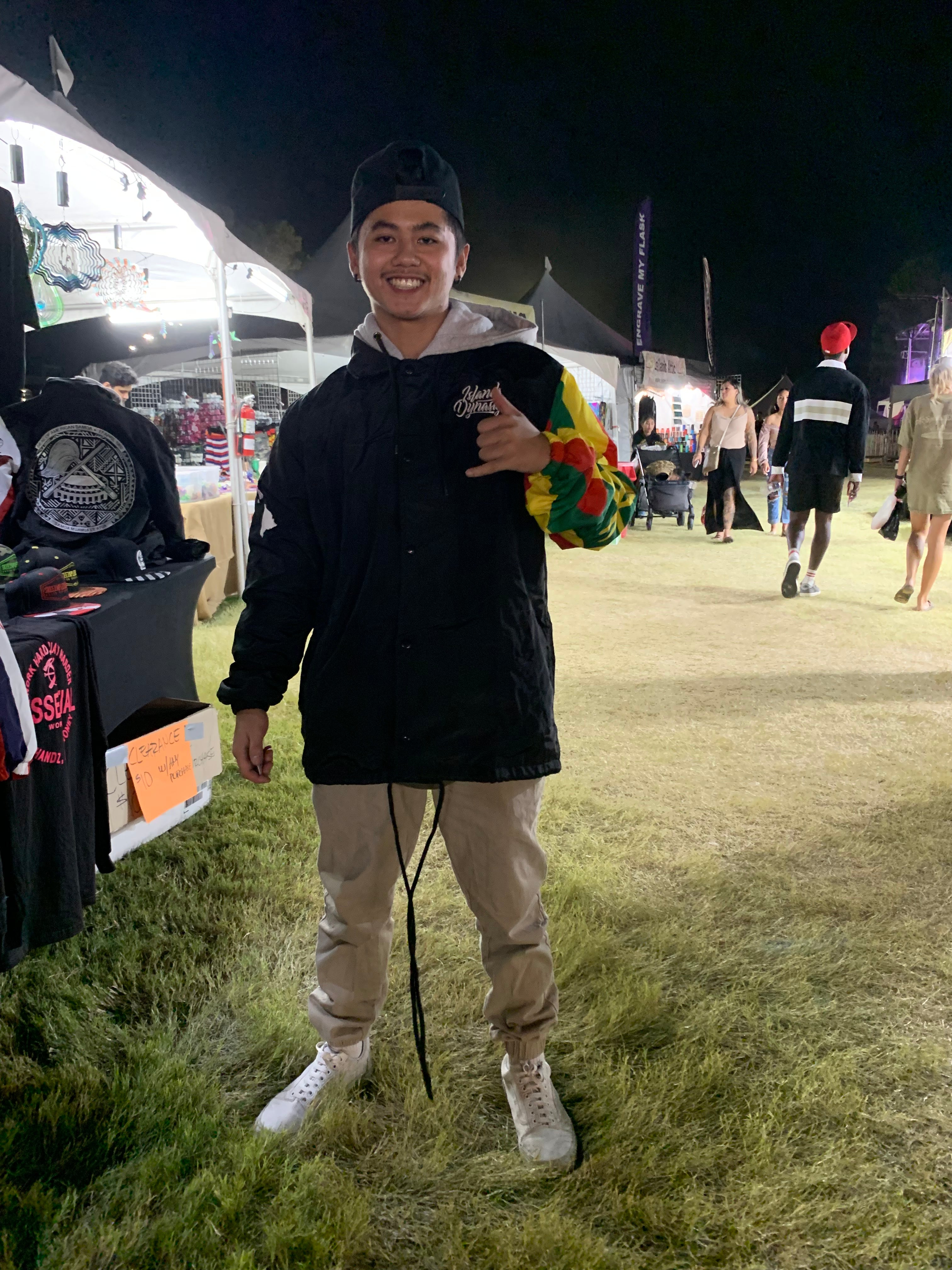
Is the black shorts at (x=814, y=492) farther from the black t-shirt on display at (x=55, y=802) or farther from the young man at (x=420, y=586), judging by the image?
the black t-shirt on display at (x=55, y=802)

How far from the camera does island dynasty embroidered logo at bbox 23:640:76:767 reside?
1.96m

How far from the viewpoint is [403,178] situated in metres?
1.48

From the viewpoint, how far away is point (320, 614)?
5.34 ft

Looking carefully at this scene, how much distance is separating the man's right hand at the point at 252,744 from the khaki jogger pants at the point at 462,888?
4.9 inches

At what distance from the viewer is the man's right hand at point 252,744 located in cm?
162

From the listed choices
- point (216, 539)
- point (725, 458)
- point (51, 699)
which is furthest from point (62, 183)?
point (725, 458)

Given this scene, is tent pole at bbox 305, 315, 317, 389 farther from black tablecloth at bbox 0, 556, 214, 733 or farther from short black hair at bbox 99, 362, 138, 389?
black tablecloth at bbox 0, 556, 214, 733

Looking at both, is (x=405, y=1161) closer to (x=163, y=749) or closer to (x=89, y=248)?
(x=163, y=749)

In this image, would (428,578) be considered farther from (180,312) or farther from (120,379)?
(180,312)

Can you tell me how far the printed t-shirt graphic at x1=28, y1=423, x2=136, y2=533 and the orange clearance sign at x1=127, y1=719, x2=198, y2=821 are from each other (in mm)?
826

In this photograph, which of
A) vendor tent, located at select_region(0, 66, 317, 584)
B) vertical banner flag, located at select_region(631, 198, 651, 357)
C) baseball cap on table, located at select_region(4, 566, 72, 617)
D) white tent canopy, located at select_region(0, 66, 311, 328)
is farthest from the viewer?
vertical banner flag, located at select_region(631, 198, 651, 357)

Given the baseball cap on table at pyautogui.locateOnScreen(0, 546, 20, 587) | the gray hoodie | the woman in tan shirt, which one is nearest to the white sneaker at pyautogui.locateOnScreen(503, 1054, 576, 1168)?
the gray hoodie

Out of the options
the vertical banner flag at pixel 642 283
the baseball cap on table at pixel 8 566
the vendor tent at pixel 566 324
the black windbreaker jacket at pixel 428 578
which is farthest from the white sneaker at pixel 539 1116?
the vertical banner flag at pixel 642 283

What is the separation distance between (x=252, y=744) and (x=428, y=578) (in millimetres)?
493
